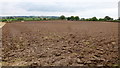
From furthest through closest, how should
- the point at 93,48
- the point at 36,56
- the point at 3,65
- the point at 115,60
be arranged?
the point at 93,48
the point at 36,56
the point at 3,65
the point at 115,60

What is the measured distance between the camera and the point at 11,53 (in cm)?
408

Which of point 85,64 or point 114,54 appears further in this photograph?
point 114,54

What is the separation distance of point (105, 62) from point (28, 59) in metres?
1.80

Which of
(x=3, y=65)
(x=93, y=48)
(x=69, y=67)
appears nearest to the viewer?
(x=69, y=67)

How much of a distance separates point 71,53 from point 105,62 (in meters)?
0.96

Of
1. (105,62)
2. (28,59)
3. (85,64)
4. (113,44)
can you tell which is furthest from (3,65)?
(113,44)

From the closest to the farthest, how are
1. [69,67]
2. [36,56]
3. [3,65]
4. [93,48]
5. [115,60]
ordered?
[69,67]
[115,60]
[3,65]
[36,56]
[93,48]

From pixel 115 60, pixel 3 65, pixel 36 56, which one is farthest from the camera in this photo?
pixel 36 56

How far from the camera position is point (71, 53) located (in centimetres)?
370

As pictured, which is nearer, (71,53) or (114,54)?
(114,54)

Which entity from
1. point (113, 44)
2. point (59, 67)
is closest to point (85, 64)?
point (59, 67)

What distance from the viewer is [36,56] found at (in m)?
3.63

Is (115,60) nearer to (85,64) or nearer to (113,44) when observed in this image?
(85,64)

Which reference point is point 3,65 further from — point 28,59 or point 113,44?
point 113,44
